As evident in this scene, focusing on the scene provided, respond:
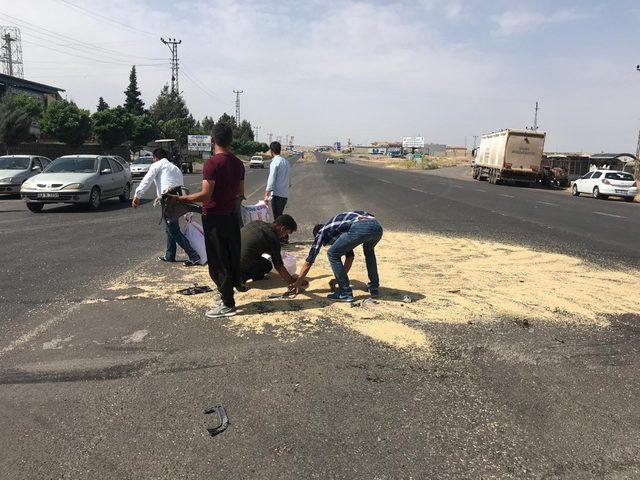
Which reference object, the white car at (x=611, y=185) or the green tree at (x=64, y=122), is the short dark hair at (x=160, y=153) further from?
the green tree at (x=64, y=122)

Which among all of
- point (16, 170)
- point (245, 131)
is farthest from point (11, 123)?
point (245, 131)

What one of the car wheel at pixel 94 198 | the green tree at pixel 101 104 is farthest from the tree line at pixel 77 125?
the green tree at pixel 101 104

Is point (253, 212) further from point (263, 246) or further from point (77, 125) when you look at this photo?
point (77, 125)

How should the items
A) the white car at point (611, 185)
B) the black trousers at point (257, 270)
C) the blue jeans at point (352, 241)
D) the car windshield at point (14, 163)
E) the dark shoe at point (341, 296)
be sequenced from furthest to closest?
the white car at point (611, 185) → the car windshield at point (14, 163) → the black trousers at point (257, 270) → the dark shoe at point (341, 296) → the blue jeans at point (352, 241)

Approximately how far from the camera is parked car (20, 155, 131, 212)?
13.6 metres

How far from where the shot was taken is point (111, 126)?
48688mm

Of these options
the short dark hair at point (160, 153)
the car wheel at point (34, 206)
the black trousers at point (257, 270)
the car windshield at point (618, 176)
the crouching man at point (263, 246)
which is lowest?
the car wheel at point (34, 206)

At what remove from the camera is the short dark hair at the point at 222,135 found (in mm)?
4836

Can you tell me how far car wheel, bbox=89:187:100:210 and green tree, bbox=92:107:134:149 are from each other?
1492 inches

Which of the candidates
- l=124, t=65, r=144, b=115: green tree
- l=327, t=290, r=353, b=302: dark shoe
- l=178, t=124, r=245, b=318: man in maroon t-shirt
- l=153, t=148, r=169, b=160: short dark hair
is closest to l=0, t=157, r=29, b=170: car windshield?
l=153, t=148, r=169, b=160: short dark hair

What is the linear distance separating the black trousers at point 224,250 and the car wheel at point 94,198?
34.9 feet

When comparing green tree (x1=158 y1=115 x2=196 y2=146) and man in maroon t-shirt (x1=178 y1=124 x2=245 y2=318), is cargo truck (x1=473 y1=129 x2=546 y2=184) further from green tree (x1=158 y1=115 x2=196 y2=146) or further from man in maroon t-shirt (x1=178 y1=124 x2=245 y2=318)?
green tree (x1=158 y1=115 x2=196 y2=146)

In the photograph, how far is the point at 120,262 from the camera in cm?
789

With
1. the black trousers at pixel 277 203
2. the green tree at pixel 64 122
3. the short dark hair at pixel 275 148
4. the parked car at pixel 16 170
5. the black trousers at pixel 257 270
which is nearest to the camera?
the black trousers at pixel 257 270
